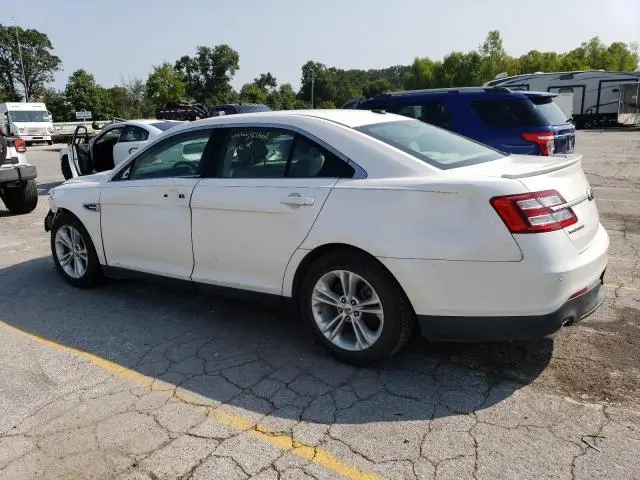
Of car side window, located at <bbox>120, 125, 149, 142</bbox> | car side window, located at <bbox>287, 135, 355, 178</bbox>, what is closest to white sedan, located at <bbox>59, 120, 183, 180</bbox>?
car side window, located at <bbox>120, 125, 149, 142</bbox>

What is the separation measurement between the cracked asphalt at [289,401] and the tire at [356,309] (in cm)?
16

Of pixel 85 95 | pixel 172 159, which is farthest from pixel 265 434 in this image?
pixel 85 95

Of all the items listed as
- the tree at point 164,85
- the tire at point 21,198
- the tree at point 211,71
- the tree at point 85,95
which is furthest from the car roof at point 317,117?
the tree at point 211,71

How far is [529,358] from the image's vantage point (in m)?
3.55

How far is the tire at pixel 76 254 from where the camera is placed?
510 cm

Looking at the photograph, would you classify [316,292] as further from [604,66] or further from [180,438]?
[604,66]

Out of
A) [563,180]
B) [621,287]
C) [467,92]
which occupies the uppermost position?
[467,92]

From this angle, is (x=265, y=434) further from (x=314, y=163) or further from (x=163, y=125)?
(x=163, y=125)

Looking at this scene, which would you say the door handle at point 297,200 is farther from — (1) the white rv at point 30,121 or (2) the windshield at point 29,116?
(2) the windshield at point 29,116

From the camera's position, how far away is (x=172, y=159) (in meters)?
4.52

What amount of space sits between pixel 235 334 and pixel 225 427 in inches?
49.8

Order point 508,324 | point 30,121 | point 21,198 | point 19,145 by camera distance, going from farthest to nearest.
Result: 1. point 30,121
2. point 21,198
3. point 19,145
4. point 508,324

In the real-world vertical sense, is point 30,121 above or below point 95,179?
above

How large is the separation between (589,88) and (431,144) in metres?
32.8
